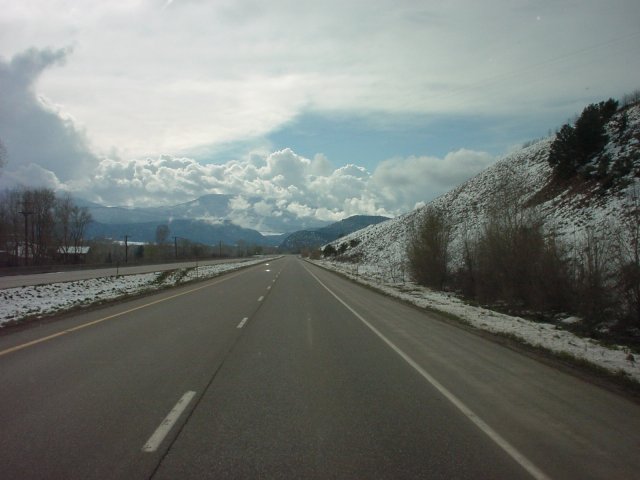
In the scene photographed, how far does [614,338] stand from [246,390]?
11.3 m

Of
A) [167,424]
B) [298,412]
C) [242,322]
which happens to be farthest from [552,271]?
[167,424]

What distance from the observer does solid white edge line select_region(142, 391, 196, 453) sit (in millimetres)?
4824

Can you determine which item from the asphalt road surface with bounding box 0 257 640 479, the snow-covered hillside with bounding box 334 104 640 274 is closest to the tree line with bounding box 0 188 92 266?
the snow-covered hillside with bounding box 334 104 640 274

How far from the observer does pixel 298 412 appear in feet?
19.6

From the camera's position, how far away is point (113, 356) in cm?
921

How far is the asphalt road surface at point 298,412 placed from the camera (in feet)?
14.7

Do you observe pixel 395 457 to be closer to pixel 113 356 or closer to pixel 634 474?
pixel 634 474

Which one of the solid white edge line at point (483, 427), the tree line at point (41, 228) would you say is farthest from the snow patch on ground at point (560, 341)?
the tree line at point (41, 228)

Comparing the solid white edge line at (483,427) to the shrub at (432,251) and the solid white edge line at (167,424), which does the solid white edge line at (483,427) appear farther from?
the shrub at (432,251)

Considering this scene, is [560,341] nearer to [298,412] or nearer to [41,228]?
[298,412]

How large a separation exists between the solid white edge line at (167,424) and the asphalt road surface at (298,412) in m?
0.03

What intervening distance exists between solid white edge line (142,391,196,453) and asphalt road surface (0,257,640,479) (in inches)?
1.1

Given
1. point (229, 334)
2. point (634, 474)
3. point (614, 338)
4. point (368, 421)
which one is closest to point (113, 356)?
point (229, 334)

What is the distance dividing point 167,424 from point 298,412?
4.78 ft
